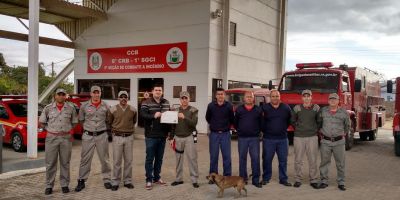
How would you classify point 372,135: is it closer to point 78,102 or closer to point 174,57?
point 174,57

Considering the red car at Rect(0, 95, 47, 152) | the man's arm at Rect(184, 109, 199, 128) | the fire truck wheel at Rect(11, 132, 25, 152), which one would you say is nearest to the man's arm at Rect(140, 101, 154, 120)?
the man's arm at Rect(184, 109, 199, 128)

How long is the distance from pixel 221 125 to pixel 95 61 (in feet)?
51.9

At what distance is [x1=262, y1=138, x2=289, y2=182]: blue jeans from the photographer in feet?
25.5

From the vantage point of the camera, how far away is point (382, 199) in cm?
695

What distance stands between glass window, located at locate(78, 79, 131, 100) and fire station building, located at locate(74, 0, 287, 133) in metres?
0.03

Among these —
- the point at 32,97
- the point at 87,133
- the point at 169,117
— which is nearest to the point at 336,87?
the point at 169,117

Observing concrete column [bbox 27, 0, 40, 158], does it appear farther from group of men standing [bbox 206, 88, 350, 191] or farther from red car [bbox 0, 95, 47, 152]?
group of men standing [bbox 206, 88, 350, 191]

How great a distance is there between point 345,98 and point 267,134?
6318 millimetres

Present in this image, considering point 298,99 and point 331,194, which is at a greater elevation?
point 298,99

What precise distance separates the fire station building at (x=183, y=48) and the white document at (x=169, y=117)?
10669 mm

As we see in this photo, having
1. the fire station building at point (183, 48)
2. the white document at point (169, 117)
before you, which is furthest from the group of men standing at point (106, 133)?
the fire station building at point (183, 48)

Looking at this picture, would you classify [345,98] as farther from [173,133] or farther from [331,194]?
[173,133]

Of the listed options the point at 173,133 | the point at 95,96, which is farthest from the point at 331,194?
the point at 95,96

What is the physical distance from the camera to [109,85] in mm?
21594
